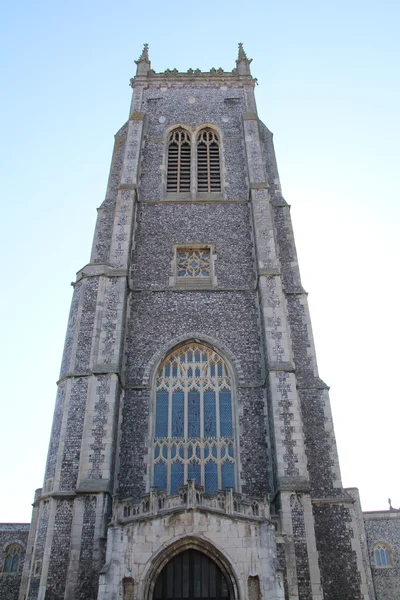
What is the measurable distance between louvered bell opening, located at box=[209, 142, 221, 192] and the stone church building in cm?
8

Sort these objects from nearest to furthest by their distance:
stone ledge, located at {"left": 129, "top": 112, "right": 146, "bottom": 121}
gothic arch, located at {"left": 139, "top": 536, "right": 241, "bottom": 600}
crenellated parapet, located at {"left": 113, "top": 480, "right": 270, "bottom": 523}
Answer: gothic arch, located at {"left": 139, "top": 536, "right": 241, "bottom": 600}, crenellated parapet, located at {"left": 113, "top": 480, "right": 270, "bottom": 523}, stone ledge, located at {"left": 129, "top": 112, "right": 146, "bottom": 121}

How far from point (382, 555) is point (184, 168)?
1956cm

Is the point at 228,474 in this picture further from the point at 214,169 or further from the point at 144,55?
the point at 144,55

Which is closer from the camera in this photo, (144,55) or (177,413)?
(177,413)

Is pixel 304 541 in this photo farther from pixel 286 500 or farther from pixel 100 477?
pixel 100 477

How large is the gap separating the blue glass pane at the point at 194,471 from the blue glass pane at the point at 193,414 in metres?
0.80

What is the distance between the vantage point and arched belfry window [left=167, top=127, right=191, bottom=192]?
2030 centimetres

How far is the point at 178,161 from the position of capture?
69.1 feet

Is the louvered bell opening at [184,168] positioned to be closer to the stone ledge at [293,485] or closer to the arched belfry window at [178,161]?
the arched belfry window at [178,161]

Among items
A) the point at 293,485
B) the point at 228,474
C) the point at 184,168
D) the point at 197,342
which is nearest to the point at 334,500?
the point at 293,485

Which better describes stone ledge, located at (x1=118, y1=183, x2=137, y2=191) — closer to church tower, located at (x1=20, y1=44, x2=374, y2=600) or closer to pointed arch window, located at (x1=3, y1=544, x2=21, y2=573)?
church tower, located at (x1=20, y1=44, x2=374, y2=600)

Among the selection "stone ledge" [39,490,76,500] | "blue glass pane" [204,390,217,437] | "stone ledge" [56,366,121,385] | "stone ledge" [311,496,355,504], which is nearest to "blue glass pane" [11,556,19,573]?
"stone ledge" [39,490,76,500]

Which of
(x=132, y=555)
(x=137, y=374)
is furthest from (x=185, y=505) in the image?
(x=137, y=374)

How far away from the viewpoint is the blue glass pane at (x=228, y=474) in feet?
44.2
